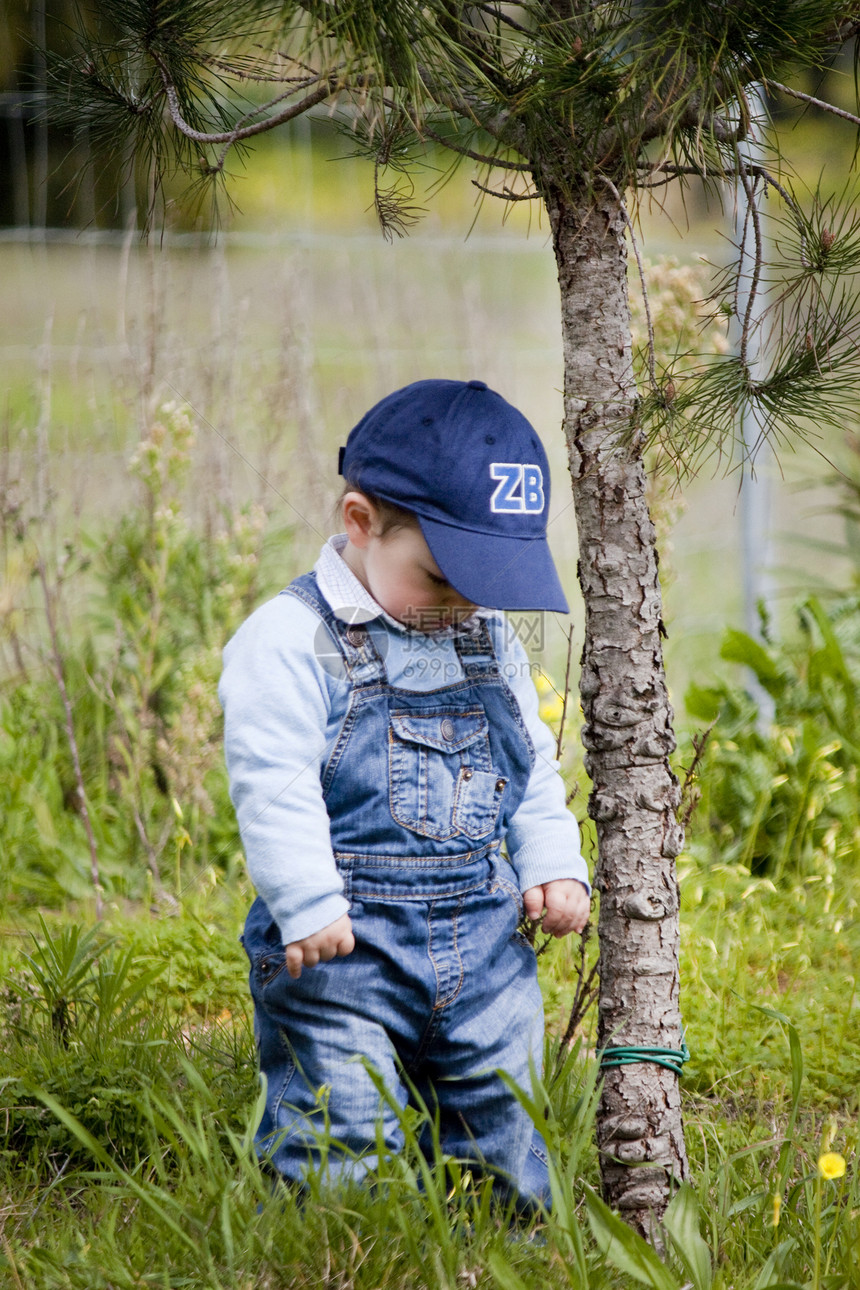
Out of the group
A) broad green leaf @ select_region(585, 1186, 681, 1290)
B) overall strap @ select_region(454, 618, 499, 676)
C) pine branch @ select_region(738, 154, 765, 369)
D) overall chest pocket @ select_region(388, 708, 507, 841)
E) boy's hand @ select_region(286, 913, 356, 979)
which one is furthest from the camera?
overall strap @ select_region(454, 618, 499, 676)

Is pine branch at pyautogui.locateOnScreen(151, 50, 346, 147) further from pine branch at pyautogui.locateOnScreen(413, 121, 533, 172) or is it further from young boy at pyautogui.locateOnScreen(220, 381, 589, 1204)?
young boy at pyautogui.locateOnScreen(220, 381, 589, 1204)

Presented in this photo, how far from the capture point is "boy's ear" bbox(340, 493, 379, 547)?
178 centimetres

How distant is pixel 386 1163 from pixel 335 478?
9.72 feet

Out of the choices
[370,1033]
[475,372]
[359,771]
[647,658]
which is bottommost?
[370,1033]

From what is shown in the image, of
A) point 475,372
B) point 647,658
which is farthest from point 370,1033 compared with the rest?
point 475,372

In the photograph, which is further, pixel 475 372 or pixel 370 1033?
pixel 475 372

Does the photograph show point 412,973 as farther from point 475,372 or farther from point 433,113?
point 475,372

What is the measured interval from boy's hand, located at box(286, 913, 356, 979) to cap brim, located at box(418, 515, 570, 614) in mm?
520

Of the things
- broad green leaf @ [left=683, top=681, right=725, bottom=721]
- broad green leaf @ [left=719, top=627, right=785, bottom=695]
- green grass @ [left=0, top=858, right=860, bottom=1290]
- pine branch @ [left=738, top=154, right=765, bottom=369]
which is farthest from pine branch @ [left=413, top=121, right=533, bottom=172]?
broad green leaf @ [left=683, top=681, right=725, bottom=721]

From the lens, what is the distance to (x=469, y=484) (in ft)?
5.55

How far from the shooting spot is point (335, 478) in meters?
4.17

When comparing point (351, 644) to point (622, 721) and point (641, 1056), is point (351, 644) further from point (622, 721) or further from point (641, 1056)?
point (641, 1056)

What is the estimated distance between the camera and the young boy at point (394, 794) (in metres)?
1.64

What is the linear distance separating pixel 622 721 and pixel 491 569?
12.3 inches
